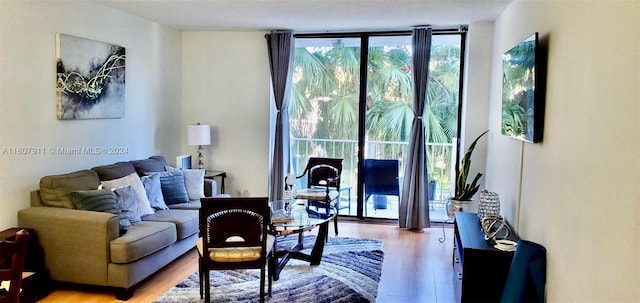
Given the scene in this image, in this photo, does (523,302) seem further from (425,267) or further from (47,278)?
(47,278)

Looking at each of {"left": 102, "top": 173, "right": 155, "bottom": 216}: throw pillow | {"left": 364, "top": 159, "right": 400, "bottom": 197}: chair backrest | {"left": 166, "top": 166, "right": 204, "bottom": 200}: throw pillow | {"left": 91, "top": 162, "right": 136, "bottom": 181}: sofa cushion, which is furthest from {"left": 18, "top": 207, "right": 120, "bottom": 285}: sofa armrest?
{"left": 364, "top": 159, "right": 400, "bottom": 197}: chair backrest

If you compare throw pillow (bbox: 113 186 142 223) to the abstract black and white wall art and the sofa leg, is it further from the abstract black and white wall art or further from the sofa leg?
the abstract black and white wall art

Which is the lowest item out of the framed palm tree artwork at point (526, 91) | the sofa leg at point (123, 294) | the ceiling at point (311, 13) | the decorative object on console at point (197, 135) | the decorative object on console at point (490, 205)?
the sofa leg at point (123, 294)

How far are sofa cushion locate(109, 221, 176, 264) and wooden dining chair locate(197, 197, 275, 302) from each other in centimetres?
57

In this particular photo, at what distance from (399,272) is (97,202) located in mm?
2610

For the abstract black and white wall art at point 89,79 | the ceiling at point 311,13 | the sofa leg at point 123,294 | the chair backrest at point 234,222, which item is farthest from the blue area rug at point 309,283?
the ceiling at point 311,13

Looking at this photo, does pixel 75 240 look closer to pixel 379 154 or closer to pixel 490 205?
pixel 490 205

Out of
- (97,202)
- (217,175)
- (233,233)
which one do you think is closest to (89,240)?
(97,202)

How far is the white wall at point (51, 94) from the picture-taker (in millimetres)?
3521

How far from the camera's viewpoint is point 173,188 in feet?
15.4

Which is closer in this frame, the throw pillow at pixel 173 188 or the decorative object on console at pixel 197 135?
the throw pillow at pixel 173 188

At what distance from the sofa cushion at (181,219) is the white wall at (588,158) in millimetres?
2800

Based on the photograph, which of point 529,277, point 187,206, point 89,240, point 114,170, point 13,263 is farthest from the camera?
point 187,206

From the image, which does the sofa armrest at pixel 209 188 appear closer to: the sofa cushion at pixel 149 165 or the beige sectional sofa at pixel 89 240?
the sofa cushion at pixel 149 165
